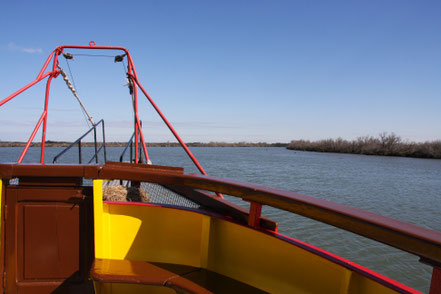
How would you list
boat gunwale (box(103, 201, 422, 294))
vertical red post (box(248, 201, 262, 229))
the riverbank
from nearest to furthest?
1. boat gunwale (box(103, 201, 422, 294))
2. vertical red post (box(248, 201, 262, 229))
3. the riverbank

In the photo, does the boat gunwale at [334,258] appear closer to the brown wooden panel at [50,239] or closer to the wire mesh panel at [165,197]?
the brown wooden panel at [50,239]

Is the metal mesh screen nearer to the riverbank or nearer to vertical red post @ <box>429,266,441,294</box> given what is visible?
vertical red post @ <box>429,266,441,294</box>

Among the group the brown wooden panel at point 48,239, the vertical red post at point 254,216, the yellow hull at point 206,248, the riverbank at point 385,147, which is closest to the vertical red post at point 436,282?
the yellow hull at point 206,248

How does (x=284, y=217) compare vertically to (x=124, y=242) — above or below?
below

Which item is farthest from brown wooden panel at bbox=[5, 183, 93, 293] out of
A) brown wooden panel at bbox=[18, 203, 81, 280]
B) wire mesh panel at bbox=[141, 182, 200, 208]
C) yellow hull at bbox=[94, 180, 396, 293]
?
wire mesh panel at bbox=[141, 182, 200, 208]

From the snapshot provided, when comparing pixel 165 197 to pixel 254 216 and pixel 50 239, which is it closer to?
pixel 50 239

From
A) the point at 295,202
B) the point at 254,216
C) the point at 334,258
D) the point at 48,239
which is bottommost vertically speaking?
the point at 48,239

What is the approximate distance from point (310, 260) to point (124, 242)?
4.81ft

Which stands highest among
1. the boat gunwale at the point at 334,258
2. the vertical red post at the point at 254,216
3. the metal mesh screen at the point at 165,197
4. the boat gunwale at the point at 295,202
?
the boat gunwale at the point at 295,202

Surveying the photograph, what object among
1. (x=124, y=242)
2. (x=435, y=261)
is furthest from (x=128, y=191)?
(x=435, y=261)

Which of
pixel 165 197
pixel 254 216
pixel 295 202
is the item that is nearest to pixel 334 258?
pixel 295 202

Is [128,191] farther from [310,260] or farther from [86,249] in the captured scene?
[310,260]

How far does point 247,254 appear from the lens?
84.0 inches

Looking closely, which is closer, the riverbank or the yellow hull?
the yellow hull
